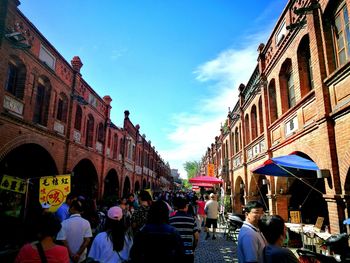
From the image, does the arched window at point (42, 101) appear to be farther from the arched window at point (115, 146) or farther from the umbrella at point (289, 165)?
the arched window at point (115, 146)

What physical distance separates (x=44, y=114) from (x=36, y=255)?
10075 mm

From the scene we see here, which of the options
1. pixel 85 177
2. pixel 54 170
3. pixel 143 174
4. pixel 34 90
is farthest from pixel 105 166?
pixel 143 174

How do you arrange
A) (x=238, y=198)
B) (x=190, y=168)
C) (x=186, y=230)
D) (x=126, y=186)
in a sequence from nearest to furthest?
1. (x=186, y=230)
2. (x=238, y=198)
3. (x=126, y=186)
4. (x=190, y=168)

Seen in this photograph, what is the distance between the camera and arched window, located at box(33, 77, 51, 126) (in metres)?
11.3

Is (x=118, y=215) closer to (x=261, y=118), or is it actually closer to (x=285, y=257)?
(x=285, y=257)

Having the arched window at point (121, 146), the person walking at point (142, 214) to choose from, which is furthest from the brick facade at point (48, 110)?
the person walking at point (142, 214)

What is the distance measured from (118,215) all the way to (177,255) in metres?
1.03

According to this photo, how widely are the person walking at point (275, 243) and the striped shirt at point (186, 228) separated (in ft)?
5.70

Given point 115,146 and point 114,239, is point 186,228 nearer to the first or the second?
point 114,239

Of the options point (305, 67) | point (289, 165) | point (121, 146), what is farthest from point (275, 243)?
point (121, 146)

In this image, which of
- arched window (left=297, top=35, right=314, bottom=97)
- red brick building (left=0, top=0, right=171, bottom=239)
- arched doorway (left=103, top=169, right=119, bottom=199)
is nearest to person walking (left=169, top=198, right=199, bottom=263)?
arched window (left=297, top=35, right=314, bottom=97)

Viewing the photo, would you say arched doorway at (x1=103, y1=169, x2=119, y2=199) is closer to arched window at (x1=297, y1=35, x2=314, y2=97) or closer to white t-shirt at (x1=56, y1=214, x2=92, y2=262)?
arched window at (x1=297, y1=35, x2=314, y2=97)

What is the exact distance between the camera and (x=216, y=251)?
30.1ft

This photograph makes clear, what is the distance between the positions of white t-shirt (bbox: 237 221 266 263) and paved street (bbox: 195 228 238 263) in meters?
5.27
